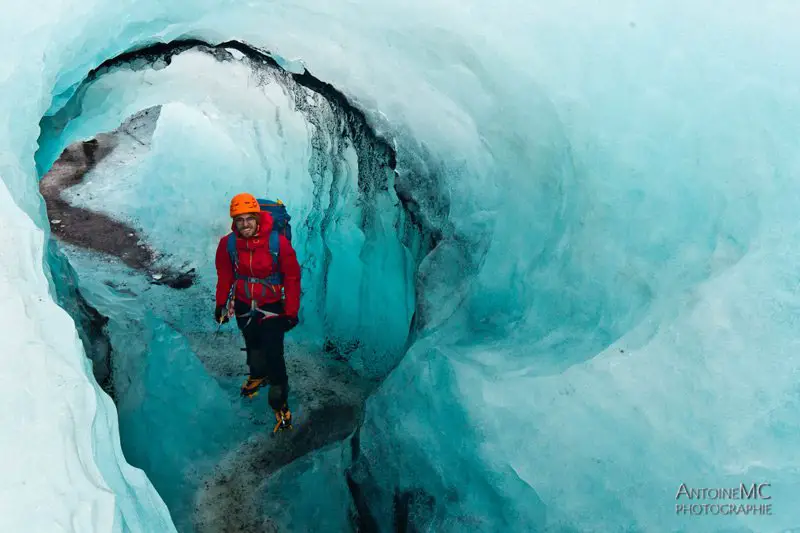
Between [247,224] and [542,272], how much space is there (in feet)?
5.77

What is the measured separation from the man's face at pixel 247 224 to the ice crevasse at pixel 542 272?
1.01 metres

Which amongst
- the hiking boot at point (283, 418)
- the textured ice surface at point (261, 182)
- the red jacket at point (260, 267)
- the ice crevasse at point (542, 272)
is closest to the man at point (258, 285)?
the red jacket at point (260, 267)

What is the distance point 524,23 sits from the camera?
312 cm

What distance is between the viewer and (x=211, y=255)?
25.0ft

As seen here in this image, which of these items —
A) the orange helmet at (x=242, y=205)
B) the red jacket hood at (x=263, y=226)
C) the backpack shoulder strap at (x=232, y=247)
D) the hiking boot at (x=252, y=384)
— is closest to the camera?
the orange helmet at (x=242, y=205)

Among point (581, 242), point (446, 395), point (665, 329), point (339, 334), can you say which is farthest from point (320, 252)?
point (665, 329)

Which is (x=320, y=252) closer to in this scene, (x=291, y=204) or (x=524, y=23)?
(x=291, y=204)

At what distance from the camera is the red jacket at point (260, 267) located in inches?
149

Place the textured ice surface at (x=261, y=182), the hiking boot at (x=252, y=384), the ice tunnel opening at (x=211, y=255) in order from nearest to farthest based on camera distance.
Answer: the hiking boot at (x=252, y=384), the ice tunnel opening at (x=211, y=255), the textured ice surface at (x=261, y=182)

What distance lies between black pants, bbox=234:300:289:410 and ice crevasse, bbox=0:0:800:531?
78cm

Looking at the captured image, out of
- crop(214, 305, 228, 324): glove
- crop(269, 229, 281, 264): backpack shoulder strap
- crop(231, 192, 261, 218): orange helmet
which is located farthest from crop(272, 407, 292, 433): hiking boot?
crop(231, 192, 261, 218): orange helmet

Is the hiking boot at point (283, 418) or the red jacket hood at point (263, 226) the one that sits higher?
the red jacket hood at point (263, 226)

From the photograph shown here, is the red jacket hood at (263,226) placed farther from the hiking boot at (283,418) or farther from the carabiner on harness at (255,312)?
the hiking boot at (283,418)

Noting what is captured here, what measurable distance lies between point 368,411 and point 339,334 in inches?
81.5
